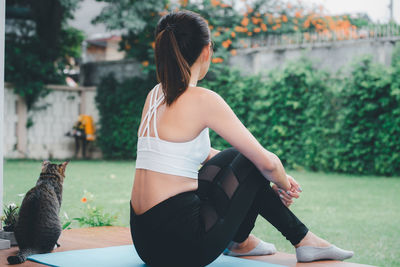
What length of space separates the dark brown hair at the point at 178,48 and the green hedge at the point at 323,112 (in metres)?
6.60

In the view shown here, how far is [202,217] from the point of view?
205 centimetres

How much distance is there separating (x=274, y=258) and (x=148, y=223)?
0.82 meters

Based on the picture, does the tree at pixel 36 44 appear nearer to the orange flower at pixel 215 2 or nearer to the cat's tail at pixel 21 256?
the orange flower at pixel 215 2

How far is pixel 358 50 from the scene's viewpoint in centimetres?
886

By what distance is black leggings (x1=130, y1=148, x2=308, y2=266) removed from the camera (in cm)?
200

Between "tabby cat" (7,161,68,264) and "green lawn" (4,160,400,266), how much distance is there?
1.59 meters

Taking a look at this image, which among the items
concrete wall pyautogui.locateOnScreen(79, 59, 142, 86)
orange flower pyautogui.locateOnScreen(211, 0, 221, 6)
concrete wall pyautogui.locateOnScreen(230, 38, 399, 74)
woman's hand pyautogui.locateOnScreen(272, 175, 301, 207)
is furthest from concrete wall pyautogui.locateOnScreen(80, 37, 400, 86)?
woman's hand pyautogui.locateOnScreen(272, 175, 301, 207)

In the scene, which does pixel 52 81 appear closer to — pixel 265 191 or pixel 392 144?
pixel 392 144

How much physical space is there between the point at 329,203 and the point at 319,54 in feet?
14.7

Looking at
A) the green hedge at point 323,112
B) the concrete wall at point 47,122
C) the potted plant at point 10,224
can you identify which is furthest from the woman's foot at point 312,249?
the concrete wall at point 47,122

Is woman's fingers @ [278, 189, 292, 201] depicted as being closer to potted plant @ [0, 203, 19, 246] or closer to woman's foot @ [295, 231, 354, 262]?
woman's foot @ [295, 231, 354, 262]

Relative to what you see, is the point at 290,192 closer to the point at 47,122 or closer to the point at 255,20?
the point at 255,20

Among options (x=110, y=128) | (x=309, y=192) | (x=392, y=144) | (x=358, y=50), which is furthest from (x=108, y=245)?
(x=110, y=128)

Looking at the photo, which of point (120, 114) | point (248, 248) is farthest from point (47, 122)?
point (248, 248)
